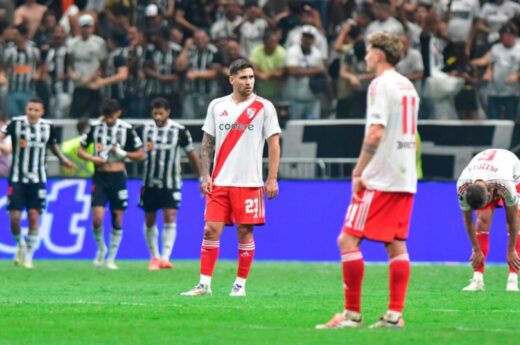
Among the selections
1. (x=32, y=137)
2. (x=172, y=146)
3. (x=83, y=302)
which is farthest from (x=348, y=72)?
(x=83, y=302)

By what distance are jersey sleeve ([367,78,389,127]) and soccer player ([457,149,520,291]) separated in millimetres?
4291

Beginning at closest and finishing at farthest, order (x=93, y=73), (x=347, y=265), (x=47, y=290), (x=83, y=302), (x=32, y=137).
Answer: (x=347, y=265), (x=83, y=302), (x=47, y=290), (x=32, y=137), (x=93, y=73)

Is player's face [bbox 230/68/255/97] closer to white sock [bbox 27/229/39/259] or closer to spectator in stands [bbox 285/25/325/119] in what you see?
white sock [bbox 27/229/39/259]

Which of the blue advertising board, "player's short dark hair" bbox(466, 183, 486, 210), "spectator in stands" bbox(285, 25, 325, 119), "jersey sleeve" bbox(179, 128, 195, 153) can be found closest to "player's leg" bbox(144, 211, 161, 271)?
"jersey sleeve" bbox(179, 128, 195, 153)

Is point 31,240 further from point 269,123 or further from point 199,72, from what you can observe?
Result: point 269,123

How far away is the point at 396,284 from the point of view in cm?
1152

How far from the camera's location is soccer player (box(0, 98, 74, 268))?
21938 mm

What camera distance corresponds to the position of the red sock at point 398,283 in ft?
37.8

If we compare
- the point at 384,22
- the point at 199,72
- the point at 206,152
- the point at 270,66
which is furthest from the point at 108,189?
the point at 206,152

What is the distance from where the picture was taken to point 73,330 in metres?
11.5

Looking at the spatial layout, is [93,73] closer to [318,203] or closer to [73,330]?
[318,203]

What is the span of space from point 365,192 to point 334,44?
1543 centimetres

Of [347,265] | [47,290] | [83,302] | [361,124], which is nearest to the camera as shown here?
[347,265]

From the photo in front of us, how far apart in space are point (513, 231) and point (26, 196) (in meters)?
8.72
